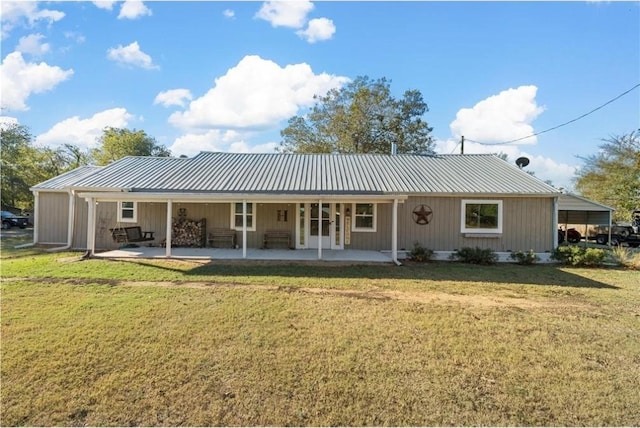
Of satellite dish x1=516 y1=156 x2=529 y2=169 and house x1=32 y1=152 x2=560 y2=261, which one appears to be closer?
house x1=32 y1=152 x2=560 y2=261

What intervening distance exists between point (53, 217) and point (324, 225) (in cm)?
1031

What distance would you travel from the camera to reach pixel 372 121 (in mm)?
25859

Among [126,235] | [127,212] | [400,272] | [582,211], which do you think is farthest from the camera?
[582,211]

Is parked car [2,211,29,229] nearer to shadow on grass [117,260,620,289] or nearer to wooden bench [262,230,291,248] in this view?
shadow on grass [117,260,620,289]

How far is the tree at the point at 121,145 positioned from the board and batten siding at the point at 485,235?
30701 mm

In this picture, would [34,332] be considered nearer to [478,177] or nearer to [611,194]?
[478,177]

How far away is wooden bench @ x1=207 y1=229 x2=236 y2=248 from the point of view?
11914 mm

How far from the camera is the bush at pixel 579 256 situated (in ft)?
32.4

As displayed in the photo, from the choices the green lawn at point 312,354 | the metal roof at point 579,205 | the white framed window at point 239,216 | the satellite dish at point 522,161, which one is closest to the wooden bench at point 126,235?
the white framed window at point 239,216

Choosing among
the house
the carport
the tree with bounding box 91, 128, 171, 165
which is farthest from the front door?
the tree with bounding box 91, 128, 171, 165

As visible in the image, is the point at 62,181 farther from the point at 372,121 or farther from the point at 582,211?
the point at 582,211

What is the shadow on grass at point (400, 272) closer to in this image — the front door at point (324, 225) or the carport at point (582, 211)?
the front door at point (324, 225)

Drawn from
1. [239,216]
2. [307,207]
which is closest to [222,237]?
[239,216]

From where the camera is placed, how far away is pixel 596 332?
4.68 m
